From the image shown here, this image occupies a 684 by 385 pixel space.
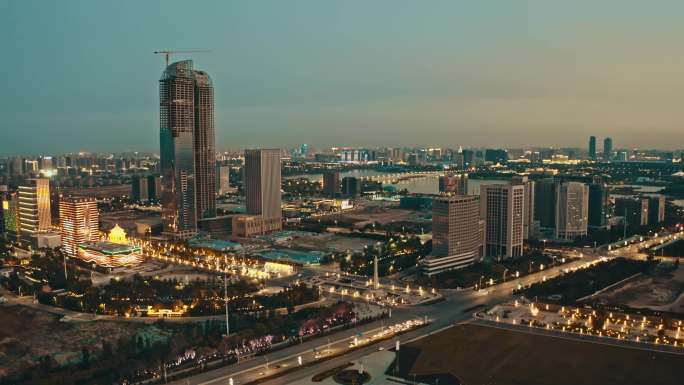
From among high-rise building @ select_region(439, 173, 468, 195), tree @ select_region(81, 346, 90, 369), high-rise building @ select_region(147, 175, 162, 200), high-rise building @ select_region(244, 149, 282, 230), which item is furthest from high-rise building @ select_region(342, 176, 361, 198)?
tree @ select_region(81, 346, 90, 369)

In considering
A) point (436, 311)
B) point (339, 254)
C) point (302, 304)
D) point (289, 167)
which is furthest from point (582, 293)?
point (289, 167)

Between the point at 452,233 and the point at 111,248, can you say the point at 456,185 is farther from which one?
the point at 111,248

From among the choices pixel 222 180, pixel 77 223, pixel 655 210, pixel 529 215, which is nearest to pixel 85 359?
pixel 77 223

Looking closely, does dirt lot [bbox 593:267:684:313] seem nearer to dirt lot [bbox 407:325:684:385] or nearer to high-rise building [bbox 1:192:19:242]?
dirt lot [bbox 407:325:684:385]

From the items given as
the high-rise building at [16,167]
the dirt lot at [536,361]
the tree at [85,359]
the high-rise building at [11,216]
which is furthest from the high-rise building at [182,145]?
the high-rise building at [16,167]

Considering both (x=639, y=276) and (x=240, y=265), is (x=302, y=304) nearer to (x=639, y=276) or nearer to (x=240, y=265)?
(x=240, y=265)

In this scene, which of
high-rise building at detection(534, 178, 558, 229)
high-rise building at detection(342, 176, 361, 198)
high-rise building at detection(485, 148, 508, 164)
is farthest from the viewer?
high-rise building at detection(485, 148, 508, 164)
